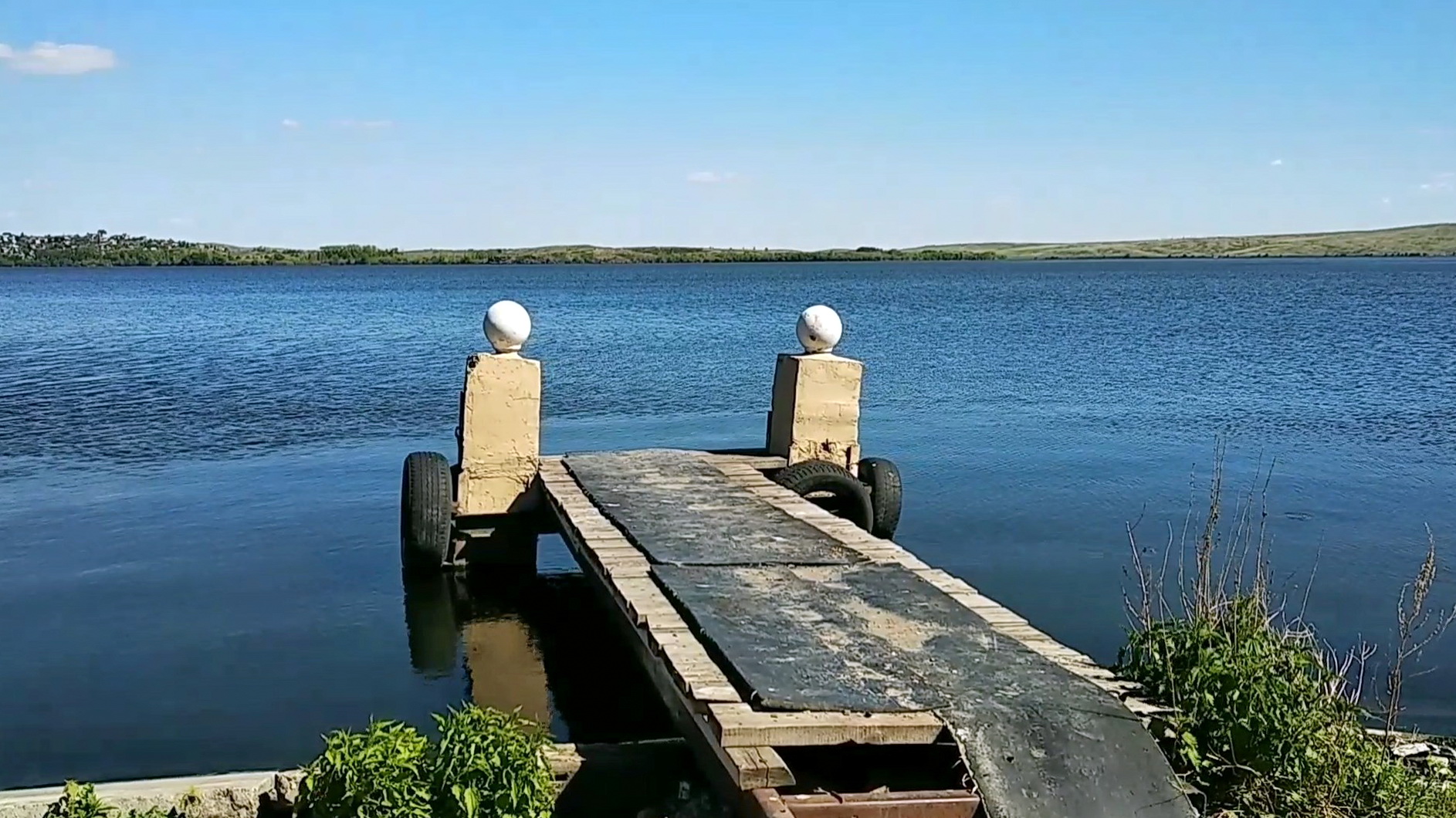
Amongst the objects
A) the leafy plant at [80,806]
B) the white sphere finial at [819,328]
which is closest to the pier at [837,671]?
the white sphere finial at [819,328]

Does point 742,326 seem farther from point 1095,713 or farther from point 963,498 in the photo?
point 1095,713

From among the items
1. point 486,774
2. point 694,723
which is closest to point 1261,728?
point 694,723

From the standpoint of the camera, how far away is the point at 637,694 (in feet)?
29.5

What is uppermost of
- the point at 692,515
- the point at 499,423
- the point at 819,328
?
the point at 819,328

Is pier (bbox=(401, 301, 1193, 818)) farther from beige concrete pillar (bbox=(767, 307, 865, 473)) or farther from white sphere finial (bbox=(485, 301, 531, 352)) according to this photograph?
white sphere finial (bbox=(485, 301, 531, 352))

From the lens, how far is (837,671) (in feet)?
18.0

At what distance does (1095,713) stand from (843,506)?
5.98m

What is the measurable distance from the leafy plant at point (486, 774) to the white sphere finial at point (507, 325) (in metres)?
5.87

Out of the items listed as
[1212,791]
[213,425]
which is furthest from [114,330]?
[1212,791]

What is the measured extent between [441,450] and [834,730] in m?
14.9

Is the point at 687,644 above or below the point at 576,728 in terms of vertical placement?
above

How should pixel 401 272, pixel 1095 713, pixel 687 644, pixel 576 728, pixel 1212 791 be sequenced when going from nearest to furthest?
1. pixel 1095 713
2. pixel 1212 791
3. pixel 687 644
4. pixel 576 728
5. pixel 401 272

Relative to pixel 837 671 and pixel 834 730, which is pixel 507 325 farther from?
pixel 834 730

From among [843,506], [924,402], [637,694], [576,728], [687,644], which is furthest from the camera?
[924,402]
